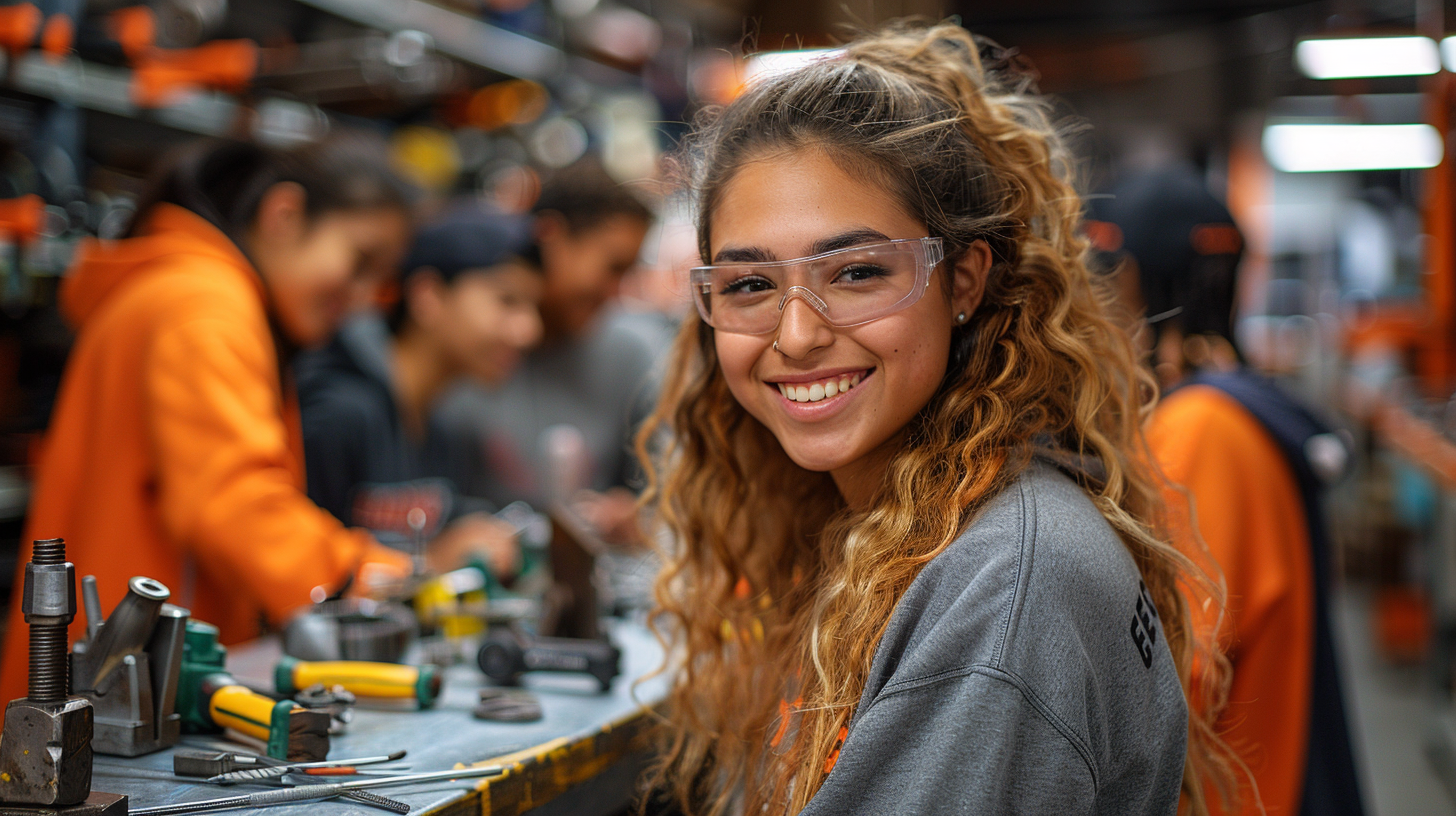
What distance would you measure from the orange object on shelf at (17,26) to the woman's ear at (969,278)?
240 cm

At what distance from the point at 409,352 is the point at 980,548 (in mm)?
2557

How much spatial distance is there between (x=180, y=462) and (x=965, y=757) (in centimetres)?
172

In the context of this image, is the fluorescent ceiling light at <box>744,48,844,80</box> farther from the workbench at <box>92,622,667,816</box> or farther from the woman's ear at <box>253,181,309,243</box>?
the woman's ear at <box>253,181,309,243</box>

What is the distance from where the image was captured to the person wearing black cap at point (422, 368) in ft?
9.89

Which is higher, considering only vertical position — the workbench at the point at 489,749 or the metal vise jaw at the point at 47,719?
the metal vise jaw at the point at 47,719

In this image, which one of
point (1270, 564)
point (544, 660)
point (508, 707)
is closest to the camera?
point (508, 707)

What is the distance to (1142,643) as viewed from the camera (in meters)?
1.19

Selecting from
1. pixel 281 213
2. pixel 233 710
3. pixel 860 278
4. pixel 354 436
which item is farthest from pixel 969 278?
pixel 354 436

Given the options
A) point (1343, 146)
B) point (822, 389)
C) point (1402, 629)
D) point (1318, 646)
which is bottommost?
point (1402, 629)

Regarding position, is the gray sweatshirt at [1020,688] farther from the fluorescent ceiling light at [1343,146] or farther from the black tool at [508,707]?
the fluorescent ceiling light at [1343,146]

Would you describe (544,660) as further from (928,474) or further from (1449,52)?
(1449,52)

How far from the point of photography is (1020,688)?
3.46 ft

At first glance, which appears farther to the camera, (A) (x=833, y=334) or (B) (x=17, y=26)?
(B) (x=17, y=26)

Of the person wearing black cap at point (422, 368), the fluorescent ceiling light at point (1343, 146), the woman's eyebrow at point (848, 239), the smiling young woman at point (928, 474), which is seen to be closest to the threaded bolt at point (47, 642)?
the smiling young woman at point (928, 474)
